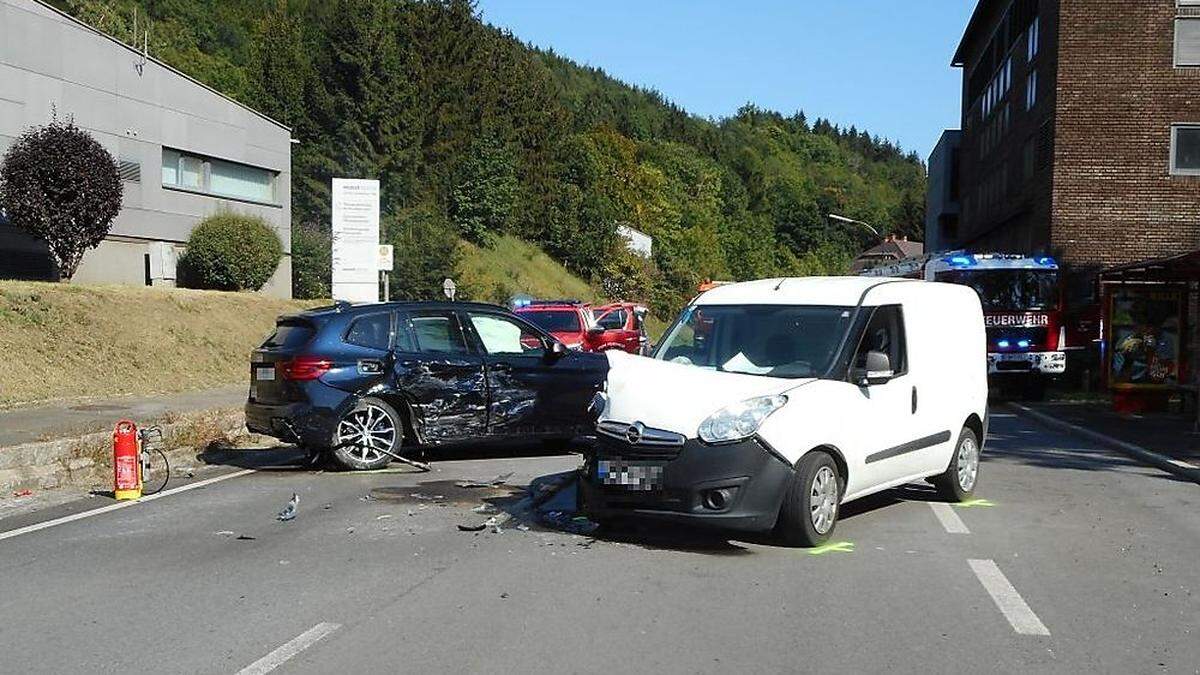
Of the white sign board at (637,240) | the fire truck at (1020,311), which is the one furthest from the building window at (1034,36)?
the white sign board at (637,240)

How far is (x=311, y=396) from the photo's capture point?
36.5 ft

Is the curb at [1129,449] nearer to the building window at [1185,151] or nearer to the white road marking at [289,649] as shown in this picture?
the white road marking at [289,649]

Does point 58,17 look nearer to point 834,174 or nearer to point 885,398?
point 885,398

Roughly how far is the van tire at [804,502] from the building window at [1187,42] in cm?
2427

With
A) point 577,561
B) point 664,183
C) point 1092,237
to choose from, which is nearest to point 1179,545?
point 577,561

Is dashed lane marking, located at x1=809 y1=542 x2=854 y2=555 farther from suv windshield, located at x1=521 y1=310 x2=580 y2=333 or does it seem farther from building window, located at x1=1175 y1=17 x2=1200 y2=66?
building window, located at x1=1175 y1=17 x2=1200 y2=66

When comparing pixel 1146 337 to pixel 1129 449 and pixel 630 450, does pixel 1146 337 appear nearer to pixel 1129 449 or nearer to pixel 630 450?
pixel 1129 449

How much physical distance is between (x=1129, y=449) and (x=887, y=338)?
6671 mm

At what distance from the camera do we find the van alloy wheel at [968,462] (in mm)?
9875

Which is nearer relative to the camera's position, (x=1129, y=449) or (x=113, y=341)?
(x=1129, y=449)

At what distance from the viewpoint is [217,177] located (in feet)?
110

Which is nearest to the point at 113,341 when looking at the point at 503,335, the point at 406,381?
the point at 503,335

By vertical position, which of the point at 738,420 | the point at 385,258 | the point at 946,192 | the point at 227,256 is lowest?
the point at 738,420

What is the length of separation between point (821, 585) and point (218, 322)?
70.2ft
